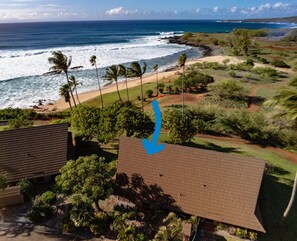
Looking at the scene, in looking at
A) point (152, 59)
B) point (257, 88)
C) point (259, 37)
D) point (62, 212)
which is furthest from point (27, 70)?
point (259, 37)

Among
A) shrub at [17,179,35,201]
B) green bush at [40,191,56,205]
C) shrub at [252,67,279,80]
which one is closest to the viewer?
green bush at [40,191,56,205]

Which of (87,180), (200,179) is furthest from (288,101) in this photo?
(87,180)

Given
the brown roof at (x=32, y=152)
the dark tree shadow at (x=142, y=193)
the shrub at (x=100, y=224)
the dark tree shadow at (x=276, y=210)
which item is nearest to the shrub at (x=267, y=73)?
the dark tree shadow at (x=276, y=210)

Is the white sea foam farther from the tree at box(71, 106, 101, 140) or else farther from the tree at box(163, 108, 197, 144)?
the tree at box(163, 108, 197, 144)

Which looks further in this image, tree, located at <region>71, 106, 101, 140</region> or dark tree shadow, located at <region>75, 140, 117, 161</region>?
dark tree shadow, located at <region>75, 140, 117, 161</region>

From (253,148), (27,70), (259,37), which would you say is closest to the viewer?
(253,148)

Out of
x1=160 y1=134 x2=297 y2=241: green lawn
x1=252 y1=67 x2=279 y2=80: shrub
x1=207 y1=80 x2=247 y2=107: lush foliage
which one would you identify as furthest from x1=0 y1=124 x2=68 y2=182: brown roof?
x1=252 y1=67 x2=279 y2=80: shrub

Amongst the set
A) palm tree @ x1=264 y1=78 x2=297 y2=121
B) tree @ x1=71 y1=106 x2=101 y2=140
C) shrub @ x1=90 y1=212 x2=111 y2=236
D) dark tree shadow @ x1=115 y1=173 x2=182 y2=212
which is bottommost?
shrub @ x1=90 y1=212 x2=111 y2=236

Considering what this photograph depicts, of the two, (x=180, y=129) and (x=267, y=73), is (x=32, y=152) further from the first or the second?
(x=267, y=73)

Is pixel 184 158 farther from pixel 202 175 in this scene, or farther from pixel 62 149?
pixel 62 149
